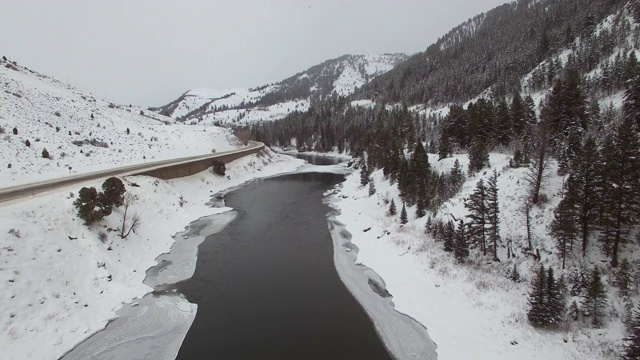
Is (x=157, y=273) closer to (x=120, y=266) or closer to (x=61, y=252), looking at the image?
(x=120, y=266)

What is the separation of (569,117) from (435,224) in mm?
26388

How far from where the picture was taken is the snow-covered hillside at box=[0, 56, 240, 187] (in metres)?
37.5

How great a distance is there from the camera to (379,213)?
137 ft

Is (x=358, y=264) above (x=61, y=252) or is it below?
below

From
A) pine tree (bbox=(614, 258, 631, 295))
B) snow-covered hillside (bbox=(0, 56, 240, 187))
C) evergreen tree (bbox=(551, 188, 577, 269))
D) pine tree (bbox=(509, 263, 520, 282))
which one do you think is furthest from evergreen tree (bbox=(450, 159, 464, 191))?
snow-covered hillside (bbox=(0, 56, 240, 187))

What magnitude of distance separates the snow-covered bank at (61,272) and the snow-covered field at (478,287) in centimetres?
1742

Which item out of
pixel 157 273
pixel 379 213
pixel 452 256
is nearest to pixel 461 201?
pixel 452 256

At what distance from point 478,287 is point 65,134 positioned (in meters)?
56.9

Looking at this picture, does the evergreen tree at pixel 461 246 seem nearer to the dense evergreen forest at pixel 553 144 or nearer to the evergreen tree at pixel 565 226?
the dense evergreen forest at pixel 553 144

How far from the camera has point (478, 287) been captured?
2147 cm

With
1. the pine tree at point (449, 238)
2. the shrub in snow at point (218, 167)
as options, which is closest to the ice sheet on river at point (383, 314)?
the pine tree at point (449, 238)

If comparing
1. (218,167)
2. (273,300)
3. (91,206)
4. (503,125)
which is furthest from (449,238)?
(218,167)

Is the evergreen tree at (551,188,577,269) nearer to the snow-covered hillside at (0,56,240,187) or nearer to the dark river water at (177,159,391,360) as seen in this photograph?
the dark river water at (177,159,391,360)

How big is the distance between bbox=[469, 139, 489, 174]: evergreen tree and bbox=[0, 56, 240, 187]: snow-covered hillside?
4632cm
